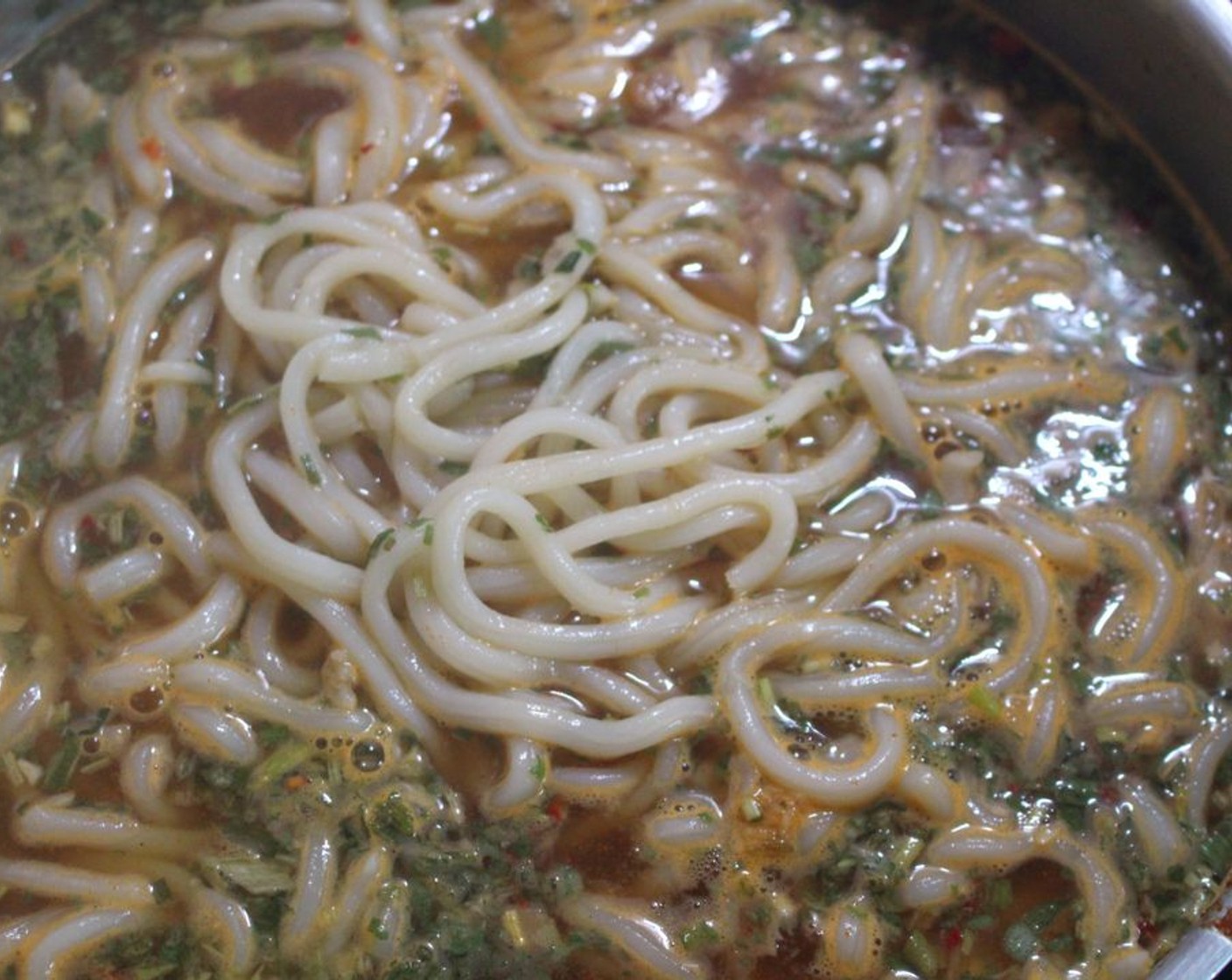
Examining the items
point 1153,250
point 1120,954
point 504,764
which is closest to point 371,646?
point 504,764

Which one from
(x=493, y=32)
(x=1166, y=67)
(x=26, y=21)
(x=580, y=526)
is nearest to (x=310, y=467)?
(x=580, y=526)

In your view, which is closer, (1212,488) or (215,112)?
(1212,488)

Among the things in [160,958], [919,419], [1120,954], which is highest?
[919,419]

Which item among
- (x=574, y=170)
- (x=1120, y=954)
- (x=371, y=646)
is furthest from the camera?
(x=574, y=170)

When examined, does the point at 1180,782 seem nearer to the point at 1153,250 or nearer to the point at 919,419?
the point at 919,419

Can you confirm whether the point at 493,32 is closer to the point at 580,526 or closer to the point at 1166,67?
the point at 580,526

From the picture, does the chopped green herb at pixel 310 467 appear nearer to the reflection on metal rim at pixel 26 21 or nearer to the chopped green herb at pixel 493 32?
the chopped green herb at pixel 493 32

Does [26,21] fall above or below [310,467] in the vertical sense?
above

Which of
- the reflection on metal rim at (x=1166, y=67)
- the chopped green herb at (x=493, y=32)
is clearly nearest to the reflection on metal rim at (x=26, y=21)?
the chopped green herb at (x=493, y=32)

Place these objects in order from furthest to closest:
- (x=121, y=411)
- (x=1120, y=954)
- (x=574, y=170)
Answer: (x=574, y=170)
(x=121, y=411)
(x=1120, y=954)
